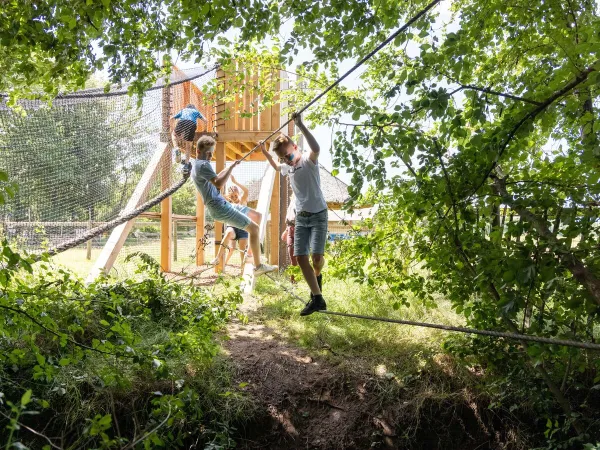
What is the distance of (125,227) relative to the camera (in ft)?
17.3

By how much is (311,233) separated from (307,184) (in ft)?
1.21

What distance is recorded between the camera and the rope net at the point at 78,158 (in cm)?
425

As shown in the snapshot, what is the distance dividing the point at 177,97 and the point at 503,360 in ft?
15.9

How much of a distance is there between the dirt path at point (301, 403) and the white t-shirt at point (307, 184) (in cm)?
136

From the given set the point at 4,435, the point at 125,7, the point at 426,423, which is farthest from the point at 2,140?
the point at 426,423

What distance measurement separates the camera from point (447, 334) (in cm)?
425

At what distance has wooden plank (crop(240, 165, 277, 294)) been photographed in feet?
17.6

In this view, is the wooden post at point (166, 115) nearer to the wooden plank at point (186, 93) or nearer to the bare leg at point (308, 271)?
the wooden plank at point (186, 93)

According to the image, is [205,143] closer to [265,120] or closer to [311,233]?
[311,233]

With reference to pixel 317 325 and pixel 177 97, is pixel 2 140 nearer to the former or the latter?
pixel 177 97

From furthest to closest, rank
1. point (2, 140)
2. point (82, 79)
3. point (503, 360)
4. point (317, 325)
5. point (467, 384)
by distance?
point (317, 325) < point (2, 140) < point (467, 384) < point (503, 360) < point (82, 79)

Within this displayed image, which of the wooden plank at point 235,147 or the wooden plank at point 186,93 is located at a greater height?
the wooden plank at point 186,93

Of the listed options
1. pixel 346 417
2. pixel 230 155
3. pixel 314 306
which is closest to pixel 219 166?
pixel 230 155

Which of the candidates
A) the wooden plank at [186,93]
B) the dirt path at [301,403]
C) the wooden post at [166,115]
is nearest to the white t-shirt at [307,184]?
the dirt path at [301,403]
